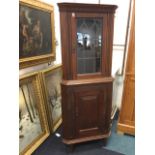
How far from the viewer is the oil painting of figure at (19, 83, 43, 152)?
74.7 inches

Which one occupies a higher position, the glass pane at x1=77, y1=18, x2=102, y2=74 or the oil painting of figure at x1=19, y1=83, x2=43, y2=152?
the glass pane at x1=77, y1=18, x2=102, y2=74

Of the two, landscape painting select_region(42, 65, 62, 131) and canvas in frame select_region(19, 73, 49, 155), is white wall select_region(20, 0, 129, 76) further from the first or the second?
canvas in frame select_region(19, 73, 49, 155)

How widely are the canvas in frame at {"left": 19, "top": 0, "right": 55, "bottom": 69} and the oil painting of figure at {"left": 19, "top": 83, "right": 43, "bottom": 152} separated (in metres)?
0.30

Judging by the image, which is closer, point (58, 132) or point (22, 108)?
point (22, 108)

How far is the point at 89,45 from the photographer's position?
6.01ft

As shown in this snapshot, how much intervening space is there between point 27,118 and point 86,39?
106 cm

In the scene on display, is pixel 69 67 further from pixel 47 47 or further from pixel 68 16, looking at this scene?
pixel 47 47

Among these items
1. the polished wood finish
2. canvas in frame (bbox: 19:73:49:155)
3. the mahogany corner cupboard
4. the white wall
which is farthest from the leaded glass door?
the white wall

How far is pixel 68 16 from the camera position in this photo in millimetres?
1637

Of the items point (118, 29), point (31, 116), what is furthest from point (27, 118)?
Answer: point (118, 29)

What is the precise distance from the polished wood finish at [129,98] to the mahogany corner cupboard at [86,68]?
1.28 feet
